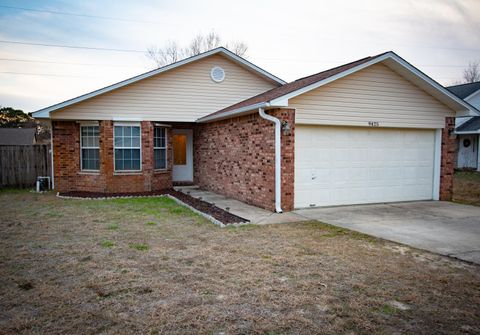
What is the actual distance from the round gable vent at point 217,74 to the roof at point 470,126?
680 inches

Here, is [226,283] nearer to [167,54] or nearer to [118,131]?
[118,131]

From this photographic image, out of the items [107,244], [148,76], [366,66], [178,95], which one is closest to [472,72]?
[366,66]

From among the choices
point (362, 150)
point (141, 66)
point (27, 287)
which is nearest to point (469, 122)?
point (362, 150)

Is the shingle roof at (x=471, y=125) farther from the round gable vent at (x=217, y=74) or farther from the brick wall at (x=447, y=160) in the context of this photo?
the round gable vent at (x=217, y=74)

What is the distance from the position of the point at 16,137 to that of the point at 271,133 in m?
30.6

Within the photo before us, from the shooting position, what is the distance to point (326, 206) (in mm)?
10078

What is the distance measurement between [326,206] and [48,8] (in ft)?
52.9

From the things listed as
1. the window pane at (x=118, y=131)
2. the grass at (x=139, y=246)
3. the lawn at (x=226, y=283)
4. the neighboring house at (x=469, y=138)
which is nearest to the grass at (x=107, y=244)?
the lawn at (x=226, y=283)

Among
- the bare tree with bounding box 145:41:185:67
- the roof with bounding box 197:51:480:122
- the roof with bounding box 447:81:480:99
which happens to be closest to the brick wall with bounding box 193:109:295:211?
the roof with bounding box 197:51:480:122

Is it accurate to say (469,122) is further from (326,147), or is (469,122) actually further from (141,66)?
(141,66)

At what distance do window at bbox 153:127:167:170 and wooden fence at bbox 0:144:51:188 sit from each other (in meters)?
5.32

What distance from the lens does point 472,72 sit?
46969mm

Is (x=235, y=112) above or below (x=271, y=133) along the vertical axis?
above

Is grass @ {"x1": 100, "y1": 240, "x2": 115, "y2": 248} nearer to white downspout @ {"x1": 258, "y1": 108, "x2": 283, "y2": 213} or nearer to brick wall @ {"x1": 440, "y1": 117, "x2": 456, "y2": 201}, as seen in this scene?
white downspout @ {"x1": 258, "y1": 108, "x2": 283, "y2": 213}
